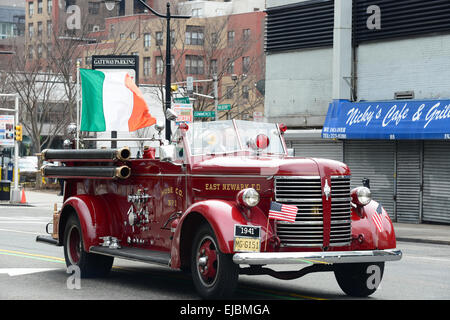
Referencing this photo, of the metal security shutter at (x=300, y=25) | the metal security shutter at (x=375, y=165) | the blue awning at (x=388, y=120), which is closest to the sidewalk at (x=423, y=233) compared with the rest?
the metal security shutter at (x=375, y=165)

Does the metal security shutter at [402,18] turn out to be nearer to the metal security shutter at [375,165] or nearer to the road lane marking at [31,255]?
the metal security shutter at [375,165]

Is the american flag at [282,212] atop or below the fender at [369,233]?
atop

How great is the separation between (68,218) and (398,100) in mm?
16272

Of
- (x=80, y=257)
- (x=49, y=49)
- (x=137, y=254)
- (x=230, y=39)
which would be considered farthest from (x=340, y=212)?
(x=230, y=39)

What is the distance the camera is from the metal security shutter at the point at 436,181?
27.0 m

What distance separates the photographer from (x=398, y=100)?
28.0 m

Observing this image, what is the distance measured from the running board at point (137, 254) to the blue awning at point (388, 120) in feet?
49.6

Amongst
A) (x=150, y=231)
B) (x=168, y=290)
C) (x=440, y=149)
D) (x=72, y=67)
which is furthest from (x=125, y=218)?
(x=72, y=67)

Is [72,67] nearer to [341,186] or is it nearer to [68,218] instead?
[68,218]

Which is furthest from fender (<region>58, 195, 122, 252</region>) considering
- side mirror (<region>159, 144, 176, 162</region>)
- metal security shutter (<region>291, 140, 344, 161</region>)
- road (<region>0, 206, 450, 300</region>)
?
metal security shutter (<region>291, 140, 344, 161</region>)

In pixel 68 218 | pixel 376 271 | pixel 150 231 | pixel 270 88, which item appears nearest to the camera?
pixel 376 271

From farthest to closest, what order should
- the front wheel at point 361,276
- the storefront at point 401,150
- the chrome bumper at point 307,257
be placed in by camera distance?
1. the storefront at point 401,150
2. the front wheel at point 361,276
3. the chrome bumper at point 307,257

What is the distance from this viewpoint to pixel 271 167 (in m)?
10.6

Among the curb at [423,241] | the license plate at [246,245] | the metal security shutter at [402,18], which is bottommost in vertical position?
the curb at [423,241]
